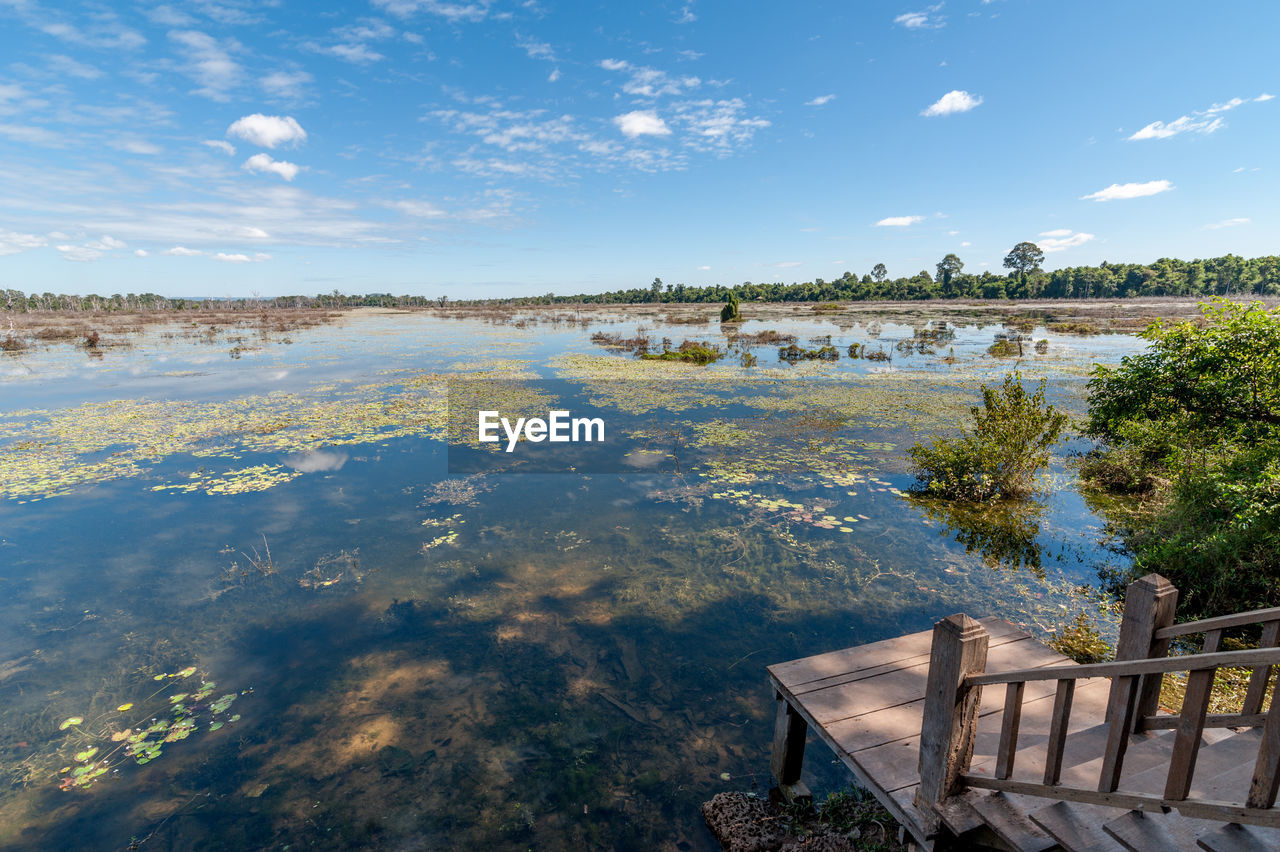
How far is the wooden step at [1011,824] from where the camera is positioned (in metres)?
2.21

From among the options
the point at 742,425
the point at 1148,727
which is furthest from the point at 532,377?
the point at 1148,727

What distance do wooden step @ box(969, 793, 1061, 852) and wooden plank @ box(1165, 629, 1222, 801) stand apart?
0.63 meters

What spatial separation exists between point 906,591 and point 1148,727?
380cm

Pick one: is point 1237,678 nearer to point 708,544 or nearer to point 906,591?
point 906,591

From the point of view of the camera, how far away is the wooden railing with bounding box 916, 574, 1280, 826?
165 centimetres

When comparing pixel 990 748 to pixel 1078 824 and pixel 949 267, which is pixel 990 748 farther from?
pixel 949 267

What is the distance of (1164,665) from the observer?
1651 mm

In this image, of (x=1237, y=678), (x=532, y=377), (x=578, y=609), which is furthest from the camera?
(x=532, y=377)

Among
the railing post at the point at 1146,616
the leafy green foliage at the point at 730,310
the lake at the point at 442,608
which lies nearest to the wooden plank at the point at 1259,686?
the railing post at the point at 1146,616

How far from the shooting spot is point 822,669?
12.1 ft

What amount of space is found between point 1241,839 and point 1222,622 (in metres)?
0.84

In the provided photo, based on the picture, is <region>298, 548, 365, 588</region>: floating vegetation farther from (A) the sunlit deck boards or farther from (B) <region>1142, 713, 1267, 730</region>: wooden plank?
(B) <region>1142, 713, 1267, 730</region>: wooden plank

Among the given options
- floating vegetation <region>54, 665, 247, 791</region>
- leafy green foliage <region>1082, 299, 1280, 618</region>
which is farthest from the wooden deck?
floating vegetation <region>54, 665, 247, 791</region>

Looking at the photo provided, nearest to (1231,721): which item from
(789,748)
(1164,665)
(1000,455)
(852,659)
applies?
(1164,665)
